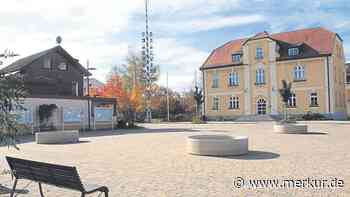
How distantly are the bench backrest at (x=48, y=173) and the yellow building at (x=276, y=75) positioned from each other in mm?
40341

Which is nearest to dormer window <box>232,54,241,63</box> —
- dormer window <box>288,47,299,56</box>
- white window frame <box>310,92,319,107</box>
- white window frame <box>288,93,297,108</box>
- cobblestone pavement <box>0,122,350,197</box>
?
dormer window <box>288,47,299,56</box>

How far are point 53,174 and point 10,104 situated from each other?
4.37ft

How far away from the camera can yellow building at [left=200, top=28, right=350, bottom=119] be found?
42.8 m

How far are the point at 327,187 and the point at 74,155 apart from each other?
8.54 m

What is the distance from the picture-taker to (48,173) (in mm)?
5871

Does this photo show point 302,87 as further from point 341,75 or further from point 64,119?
point 64,119

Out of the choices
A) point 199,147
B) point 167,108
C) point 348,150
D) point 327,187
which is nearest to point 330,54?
point 167,108

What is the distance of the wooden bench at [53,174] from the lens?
544 cm

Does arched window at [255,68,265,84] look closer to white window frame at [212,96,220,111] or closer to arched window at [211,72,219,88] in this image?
arched window at [211,72,219,88]

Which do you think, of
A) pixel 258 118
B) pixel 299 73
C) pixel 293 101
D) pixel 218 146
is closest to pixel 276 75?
pixel 299 73

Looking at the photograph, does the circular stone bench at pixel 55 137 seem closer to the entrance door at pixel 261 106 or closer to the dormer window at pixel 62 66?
the dormer window at pixel 62 66

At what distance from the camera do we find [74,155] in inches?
515

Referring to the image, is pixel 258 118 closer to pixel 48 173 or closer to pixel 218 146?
pixel 218 146

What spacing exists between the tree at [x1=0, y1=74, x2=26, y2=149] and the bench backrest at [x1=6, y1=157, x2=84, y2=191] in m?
0.45
